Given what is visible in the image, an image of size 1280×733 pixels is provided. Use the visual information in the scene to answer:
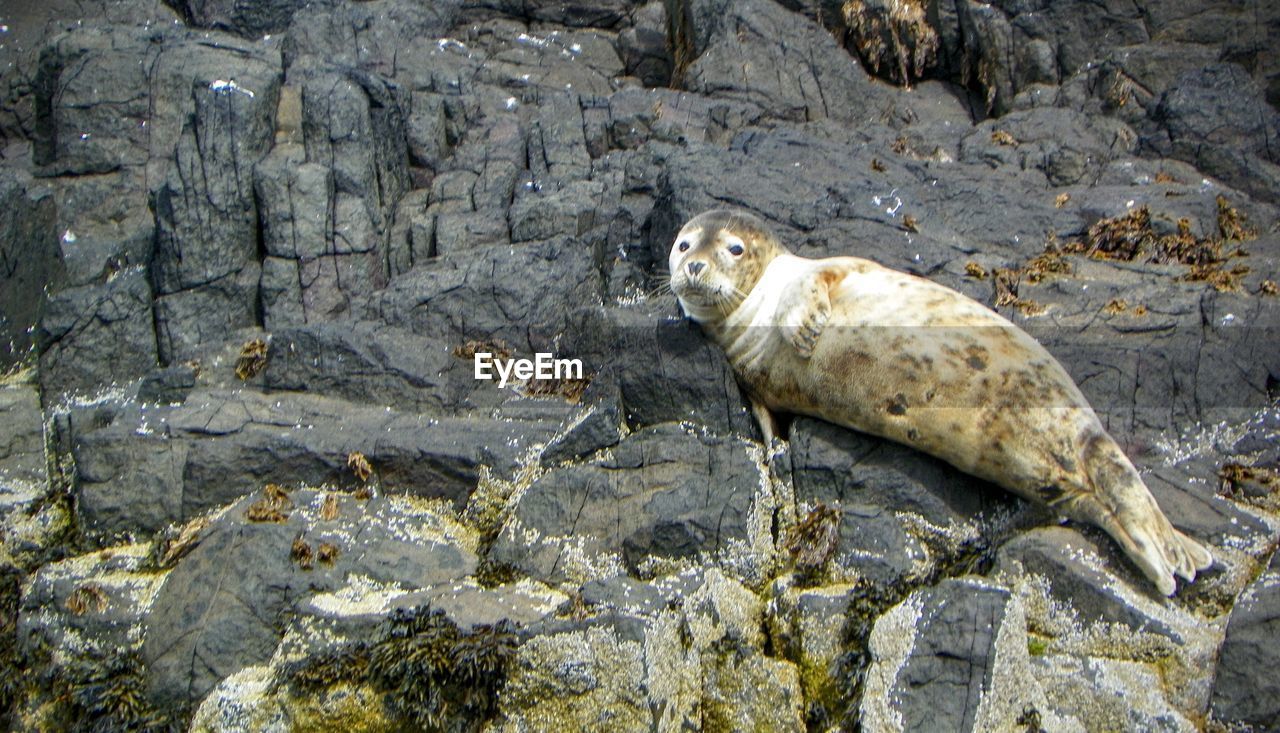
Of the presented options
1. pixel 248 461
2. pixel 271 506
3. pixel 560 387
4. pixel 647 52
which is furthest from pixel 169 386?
pixel 647 52

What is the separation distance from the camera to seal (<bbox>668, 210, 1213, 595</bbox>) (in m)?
7.67

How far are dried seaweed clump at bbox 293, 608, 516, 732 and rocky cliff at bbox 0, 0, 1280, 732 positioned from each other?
0.08 feet

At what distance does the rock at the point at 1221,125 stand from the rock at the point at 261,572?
344 inches

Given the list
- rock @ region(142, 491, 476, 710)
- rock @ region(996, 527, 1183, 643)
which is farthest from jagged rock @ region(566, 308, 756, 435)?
rock @ region(996, 527, 1183, 643)

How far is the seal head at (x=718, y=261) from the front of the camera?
29.5 ft

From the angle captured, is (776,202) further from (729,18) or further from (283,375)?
(729,18)

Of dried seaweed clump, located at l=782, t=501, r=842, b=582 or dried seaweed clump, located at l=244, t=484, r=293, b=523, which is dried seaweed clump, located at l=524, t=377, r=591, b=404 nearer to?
dried seaweed clump, located at l=244, t=484, r=293, b=523

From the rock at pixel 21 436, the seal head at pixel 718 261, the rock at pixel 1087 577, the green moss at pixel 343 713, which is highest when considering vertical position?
A: the seal head at pixel 718 261

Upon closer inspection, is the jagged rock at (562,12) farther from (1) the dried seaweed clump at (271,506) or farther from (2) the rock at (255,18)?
(1) the dried seaweed clump at (271,506)

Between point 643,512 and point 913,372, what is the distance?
1939mm

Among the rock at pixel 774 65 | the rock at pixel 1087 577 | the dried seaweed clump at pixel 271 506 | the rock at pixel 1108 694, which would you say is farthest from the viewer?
the rock at pixel 774 65

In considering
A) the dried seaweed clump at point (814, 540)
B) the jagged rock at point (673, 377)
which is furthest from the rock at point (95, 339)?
the dried seaweed clump at point (814, 540)

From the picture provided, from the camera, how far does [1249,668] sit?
6660 mm

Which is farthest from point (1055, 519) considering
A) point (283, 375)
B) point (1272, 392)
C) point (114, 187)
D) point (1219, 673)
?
point (114, 187)
